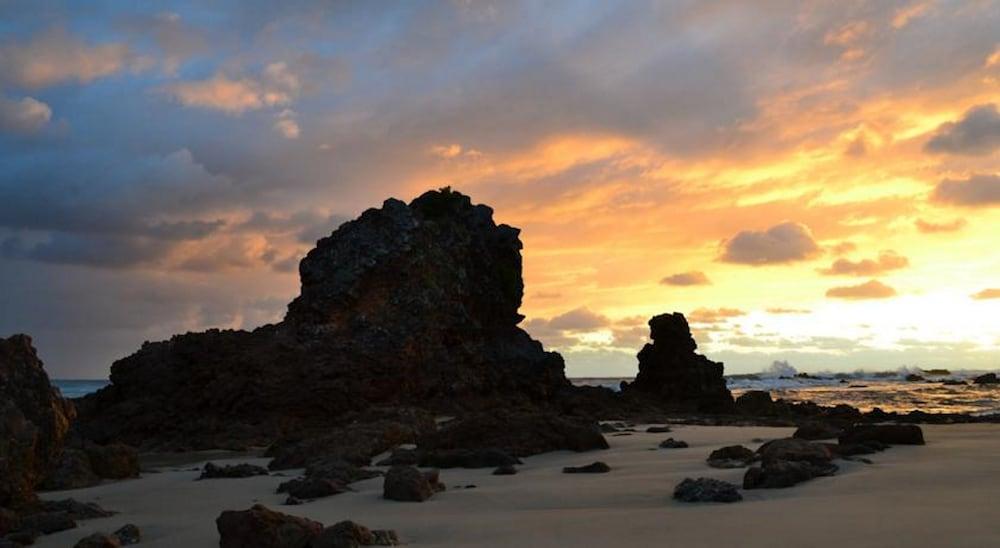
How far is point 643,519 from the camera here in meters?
5.61

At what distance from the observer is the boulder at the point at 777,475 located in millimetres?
6887

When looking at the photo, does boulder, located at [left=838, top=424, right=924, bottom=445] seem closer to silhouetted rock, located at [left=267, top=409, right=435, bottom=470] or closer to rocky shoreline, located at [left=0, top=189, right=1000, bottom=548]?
rocky shoreline, located at [left=0, top=189, right=1000, bottom=548]

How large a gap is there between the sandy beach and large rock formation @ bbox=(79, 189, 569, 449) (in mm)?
10690

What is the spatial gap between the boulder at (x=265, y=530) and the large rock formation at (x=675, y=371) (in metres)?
25.8

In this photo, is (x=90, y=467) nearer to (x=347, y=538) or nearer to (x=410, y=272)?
(x=347, y=538)

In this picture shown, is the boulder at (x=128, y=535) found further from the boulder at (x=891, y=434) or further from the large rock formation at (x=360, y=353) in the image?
the large rock formation at (x=360, y=353)

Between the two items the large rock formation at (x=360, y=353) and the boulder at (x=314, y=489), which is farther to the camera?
the large rock formation at (x=360, y=353)

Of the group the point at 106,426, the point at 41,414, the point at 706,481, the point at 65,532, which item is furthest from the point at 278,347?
the point at 706,481

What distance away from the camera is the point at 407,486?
746cm

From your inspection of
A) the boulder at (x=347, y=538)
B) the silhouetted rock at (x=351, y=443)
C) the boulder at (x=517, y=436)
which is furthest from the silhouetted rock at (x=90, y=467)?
the boulder at (x=347, y=538)

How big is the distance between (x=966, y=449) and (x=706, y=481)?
209 inches

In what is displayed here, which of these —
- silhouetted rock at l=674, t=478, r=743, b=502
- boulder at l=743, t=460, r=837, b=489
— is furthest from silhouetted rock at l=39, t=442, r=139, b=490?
boulder at l=743, t=460, r=837, b=489

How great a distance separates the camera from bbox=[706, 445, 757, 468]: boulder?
8927 millimetres

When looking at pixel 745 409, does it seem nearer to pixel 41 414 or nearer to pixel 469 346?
pixel 469 346
